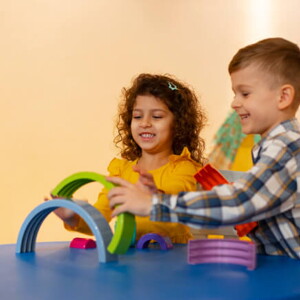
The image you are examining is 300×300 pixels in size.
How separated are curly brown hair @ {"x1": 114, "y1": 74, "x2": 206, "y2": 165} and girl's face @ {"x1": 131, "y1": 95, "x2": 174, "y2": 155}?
0.07ft

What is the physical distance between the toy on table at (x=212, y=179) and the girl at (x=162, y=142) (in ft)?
1.01

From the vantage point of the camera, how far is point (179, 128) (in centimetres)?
155

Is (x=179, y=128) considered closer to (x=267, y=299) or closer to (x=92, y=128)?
(x=267, y=299)

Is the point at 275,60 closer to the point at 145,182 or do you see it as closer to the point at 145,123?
the point at 145,182

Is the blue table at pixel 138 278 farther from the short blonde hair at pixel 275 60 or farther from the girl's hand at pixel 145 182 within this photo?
the short blonde hair at pixel 275 60

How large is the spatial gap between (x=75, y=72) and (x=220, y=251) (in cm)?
224

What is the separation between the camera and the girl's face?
1.48m

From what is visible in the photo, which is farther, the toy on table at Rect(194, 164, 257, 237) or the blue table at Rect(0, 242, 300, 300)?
the toy on table at Rect(194, 164, 257, 237)

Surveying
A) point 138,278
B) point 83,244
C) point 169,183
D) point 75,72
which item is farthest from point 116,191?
point 75,72

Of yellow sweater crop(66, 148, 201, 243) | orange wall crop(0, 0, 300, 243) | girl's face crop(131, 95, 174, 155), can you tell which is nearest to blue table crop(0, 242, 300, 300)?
yellow sweater crop(66, 148, 201, 243)

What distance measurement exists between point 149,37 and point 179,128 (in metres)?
1.73

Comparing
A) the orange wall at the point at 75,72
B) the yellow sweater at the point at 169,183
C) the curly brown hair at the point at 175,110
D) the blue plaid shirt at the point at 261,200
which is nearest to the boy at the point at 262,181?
the blue plaid shirt at the point at 261,200

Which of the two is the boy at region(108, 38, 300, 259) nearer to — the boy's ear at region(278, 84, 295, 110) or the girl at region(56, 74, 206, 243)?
the boy's ear at region(278, 84, 295, 110)

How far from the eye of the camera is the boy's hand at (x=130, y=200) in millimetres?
815
